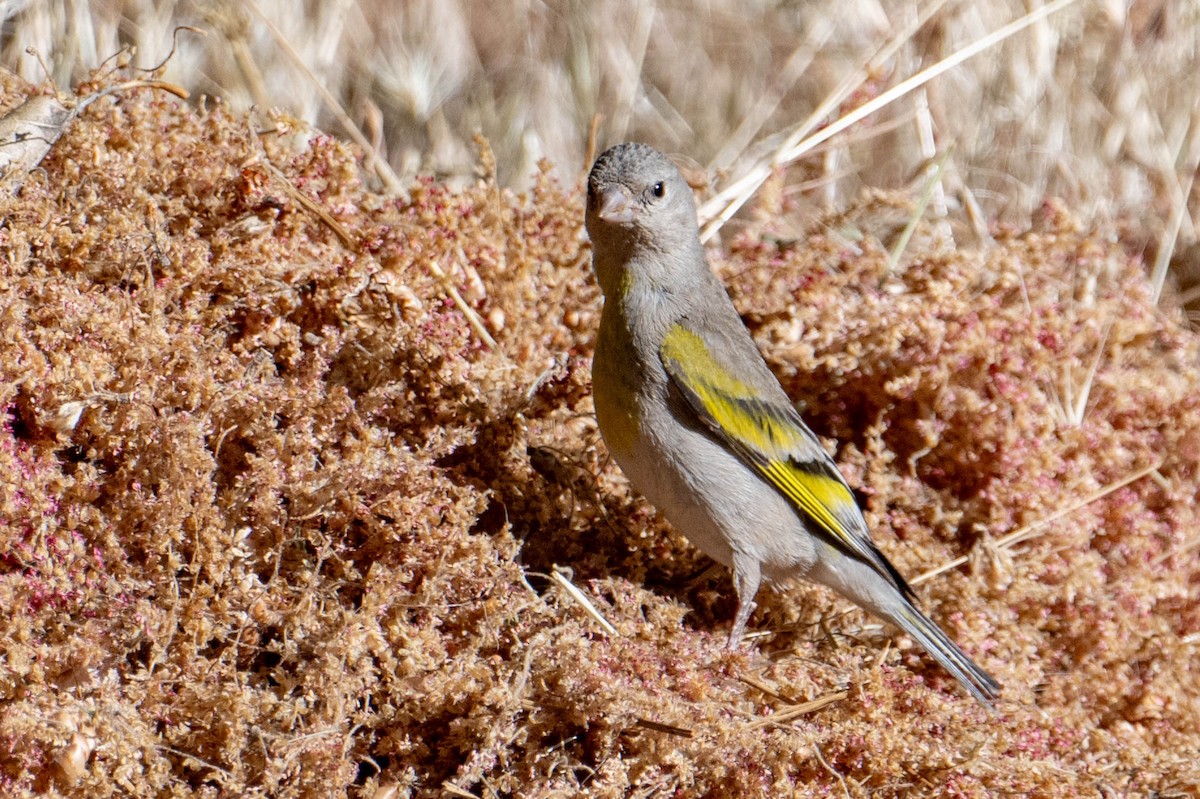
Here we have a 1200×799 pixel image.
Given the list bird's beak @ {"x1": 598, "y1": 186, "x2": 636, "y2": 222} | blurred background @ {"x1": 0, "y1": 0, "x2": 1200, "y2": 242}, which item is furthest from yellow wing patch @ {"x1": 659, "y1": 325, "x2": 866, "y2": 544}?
blurred background @ {"x1": 0, "y1": 0, "x2": 1200, "y2": 242}

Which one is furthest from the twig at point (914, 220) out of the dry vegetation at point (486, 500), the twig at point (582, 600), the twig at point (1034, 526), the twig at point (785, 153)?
the twig at point (582, 600)

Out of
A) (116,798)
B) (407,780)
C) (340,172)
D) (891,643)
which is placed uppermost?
(340,172)

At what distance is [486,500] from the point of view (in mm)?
3654

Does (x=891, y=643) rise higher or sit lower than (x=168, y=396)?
lower

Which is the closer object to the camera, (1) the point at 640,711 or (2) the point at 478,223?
(1) the point at 640,711

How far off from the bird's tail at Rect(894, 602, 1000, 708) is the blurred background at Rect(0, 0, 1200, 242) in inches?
104

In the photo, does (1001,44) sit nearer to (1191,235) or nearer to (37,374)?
(1191,235)

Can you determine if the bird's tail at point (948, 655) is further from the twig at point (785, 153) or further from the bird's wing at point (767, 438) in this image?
the twig at point (785, 153)

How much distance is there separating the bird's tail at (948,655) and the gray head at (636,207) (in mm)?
1392

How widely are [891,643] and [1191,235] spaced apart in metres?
3.50

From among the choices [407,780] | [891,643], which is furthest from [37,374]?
[891,643]

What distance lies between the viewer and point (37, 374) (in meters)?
3.23

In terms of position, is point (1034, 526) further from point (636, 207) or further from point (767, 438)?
point (636, 207)

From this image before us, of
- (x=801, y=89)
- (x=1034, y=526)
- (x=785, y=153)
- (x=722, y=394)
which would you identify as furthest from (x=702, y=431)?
(x=801, y=89)
